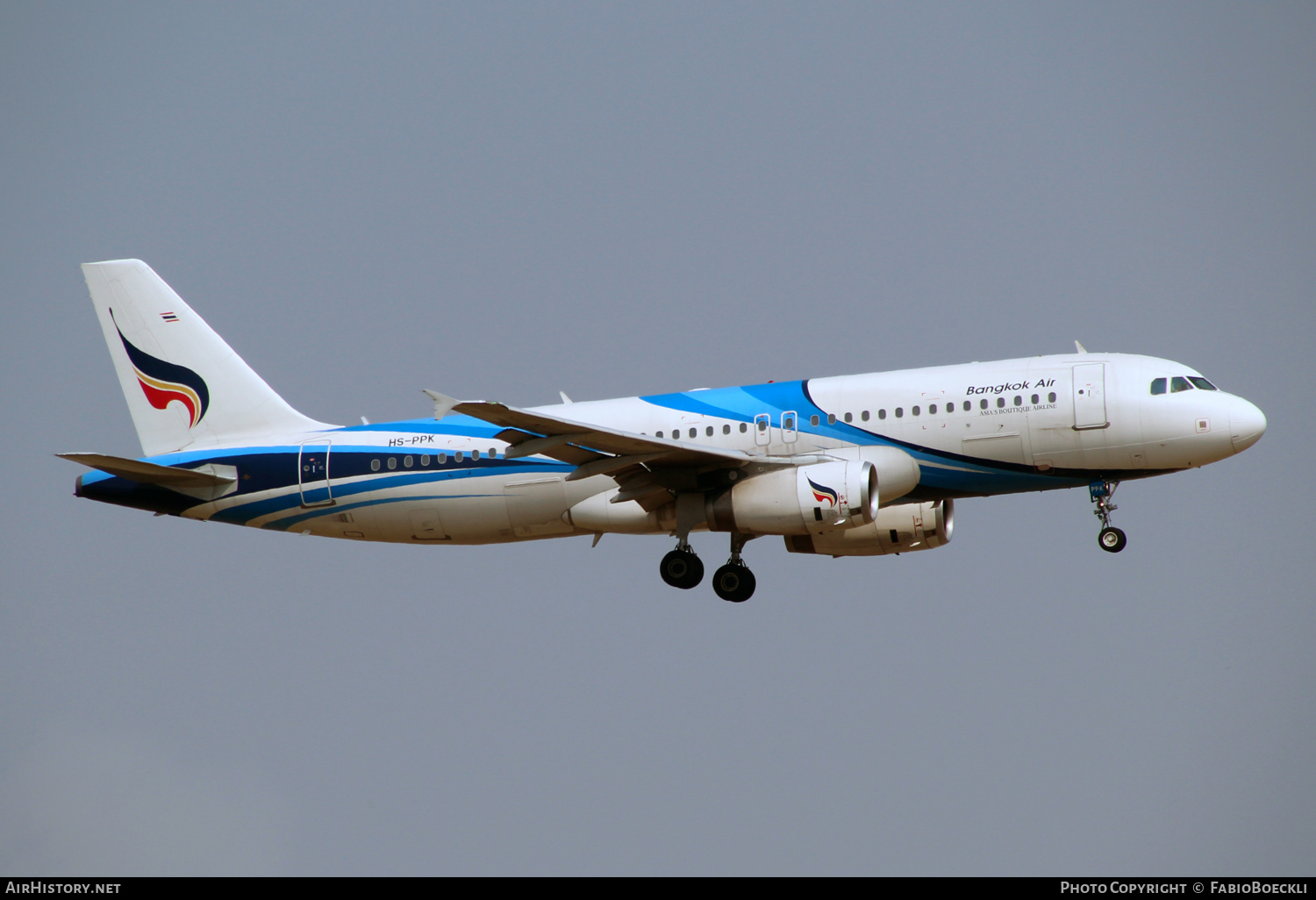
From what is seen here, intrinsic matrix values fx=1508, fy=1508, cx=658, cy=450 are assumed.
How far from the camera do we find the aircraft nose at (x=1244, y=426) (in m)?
34.5

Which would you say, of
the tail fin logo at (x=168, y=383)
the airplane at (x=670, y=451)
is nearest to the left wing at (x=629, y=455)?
the airplane at (x=670, y=451)

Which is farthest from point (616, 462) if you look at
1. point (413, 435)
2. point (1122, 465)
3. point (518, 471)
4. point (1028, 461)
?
point (1122, 465)

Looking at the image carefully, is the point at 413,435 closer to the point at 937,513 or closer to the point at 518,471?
the point at 518,471

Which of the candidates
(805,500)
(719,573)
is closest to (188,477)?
(719,573)

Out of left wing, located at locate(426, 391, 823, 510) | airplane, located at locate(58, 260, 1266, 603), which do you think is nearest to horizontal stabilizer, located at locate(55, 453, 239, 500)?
airplane, located at locate(58, 260, 1266, 603)

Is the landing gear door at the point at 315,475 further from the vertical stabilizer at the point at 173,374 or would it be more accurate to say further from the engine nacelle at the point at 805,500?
the engine nacelle at the point at 805,500

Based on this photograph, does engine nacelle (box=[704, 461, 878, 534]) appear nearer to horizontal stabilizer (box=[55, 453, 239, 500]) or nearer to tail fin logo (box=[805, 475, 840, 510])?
tail fin logo (box=[805, 475, 840, 510])

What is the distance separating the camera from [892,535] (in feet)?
134

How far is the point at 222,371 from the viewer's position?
139 ft

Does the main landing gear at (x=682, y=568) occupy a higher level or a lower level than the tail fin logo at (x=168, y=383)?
lower

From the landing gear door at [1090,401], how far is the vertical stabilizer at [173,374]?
65.4ft

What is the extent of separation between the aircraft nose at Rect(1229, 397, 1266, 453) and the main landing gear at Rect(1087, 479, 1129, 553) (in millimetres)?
2958
